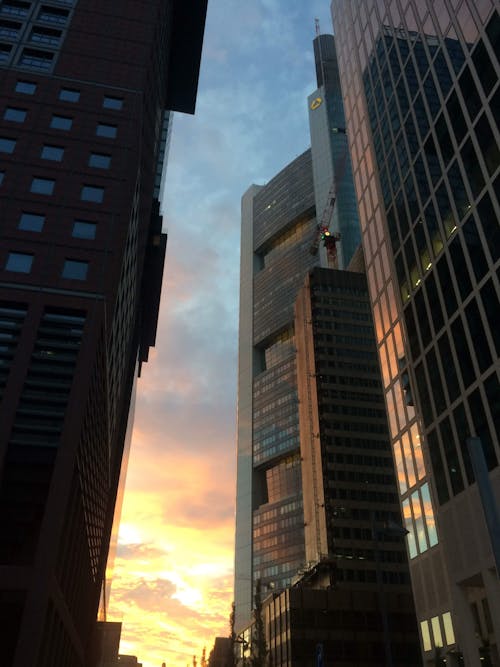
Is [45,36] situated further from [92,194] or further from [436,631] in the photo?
[436,631]

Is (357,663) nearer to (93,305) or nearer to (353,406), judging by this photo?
(353,406)

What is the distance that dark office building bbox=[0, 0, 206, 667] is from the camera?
40688 mm

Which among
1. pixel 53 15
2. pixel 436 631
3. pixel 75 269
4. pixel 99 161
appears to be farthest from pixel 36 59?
pixel 436 631

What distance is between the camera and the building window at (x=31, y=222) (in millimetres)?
54750

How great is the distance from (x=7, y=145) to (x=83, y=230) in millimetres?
13311

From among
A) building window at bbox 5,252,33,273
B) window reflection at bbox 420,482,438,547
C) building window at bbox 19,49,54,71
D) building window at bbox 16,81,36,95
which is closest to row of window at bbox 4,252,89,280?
building window at bbox 5,252,33,273

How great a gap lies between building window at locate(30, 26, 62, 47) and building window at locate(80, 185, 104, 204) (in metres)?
24.1

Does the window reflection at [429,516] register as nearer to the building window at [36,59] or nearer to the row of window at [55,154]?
the row of window at [55,154]

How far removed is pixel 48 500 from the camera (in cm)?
4069

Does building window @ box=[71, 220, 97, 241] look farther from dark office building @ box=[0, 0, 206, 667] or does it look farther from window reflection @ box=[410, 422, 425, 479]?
window reflection @ box=[410, 422, 425, 479]

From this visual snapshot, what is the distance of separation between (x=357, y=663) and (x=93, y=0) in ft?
345

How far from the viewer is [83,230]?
55969 mm

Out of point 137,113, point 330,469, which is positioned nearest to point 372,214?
point 137,113

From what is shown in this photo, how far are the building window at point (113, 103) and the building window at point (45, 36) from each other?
38.5ft
